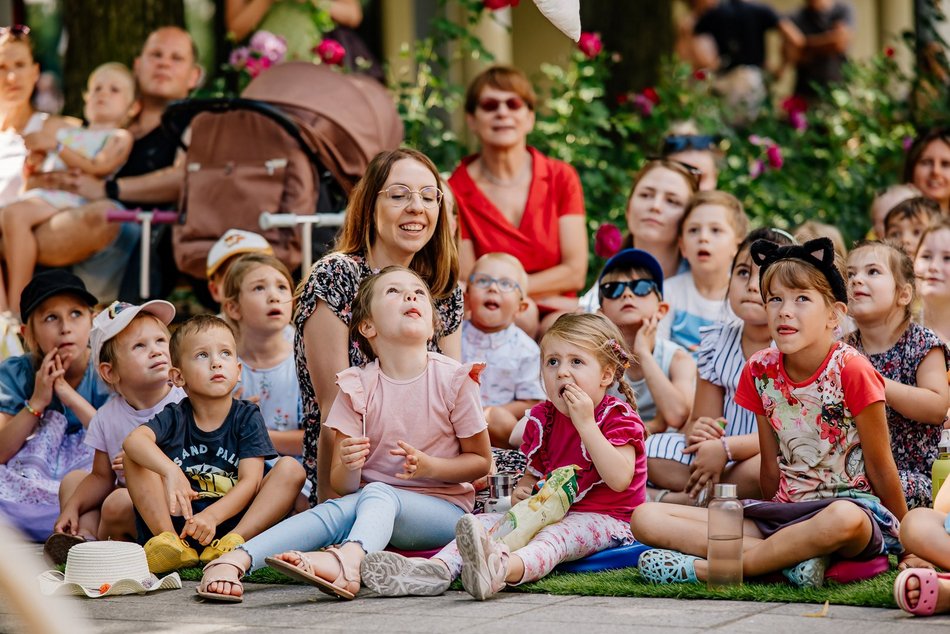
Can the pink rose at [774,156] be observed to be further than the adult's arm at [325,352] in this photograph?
Yes

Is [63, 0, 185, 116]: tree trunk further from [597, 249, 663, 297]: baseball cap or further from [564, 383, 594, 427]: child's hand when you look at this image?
[564, 383, 594, 427]: child's hand

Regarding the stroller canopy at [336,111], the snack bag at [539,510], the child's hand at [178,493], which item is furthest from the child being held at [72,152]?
the snack bag at [539,510]

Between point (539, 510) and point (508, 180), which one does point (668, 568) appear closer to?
point (539, 510)

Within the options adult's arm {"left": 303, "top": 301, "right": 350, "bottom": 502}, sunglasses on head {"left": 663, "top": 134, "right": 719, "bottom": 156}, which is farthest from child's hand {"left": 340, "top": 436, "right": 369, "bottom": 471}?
sunglasses on head {"left": 663, "top": 134, "right": 719, "bottom": 156}

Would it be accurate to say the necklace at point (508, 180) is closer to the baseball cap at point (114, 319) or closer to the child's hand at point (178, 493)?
the baseball cap at point (114, 319)

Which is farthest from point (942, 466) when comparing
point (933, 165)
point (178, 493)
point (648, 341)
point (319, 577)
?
point (933, 165)

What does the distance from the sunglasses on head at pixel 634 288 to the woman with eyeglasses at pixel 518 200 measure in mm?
1132

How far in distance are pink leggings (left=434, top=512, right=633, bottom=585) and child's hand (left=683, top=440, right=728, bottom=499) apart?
0.47 metres

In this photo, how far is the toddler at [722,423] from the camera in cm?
482

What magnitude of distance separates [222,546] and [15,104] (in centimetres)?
403

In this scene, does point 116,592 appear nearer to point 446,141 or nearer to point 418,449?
point 418,449

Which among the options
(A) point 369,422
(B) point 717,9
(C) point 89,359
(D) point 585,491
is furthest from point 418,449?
(B) point 717,9

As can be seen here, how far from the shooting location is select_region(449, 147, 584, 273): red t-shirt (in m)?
6.70

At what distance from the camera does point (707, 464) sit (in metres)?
4.82
